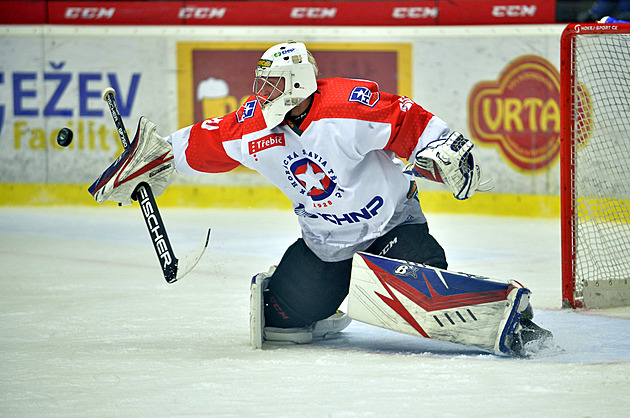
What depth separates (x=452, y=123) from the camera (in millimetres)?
6863

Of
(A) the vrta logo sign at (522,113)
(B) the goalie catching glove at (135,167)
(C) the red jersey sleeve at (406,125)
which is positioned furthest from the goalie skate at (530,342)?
(A) the vrta logo sign at (522,113)

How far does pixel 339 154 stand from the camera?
9.15 ft

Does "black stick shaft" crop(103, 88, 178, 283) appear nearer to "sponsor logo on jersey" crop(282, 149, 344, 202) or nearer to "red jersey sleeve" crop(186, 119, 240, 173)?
"red jersey sleeve" crop(186, 119, 240, 173)

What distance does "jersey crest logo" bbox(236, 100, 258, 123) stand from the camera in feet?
9.70

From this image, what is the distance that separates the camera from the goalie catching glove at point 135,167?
305 cm

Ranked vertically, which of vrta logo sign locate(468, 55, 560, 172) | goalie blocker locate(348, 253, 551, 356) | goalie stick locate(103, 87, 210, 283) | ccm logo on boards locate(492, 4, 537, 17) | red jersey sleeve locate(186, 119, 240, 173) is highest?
ccm logo on boards locate(492, 4, 537, 17)

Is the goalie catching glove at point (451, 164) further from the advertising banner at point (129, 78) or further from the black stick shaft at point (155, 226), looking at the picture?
the advertising banner at point (129, 78)

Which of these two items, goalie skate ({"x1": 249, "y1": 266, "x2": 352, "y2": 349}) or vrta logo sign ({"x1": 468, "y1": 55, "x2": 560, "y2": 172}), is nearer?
goalie skate ({"x1": 249, "y1": 266, "x2": 352, "y2": 349})

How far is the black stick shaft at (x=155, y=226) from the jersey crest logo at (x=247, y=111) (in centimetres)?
39

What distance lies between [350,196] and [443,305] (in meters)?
0.44

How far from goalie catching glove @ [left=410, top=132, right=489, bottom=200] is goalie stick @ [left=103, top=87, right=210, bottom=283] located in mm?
744

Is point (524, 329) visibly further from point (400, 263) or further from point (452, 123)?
point (452, 123)

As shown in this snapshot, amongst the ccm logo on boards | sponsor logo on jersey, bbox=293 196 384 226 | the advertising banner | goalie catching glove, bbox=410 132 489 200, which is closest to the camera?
goalie catching glove, bbox=410 132 489 200

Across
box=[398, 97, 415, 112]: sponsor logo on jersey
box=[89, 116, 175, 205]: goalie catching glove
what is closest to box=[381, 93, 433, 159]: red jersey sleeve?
box=[398, 97, 415, 112]: sponsor logo on jersey
